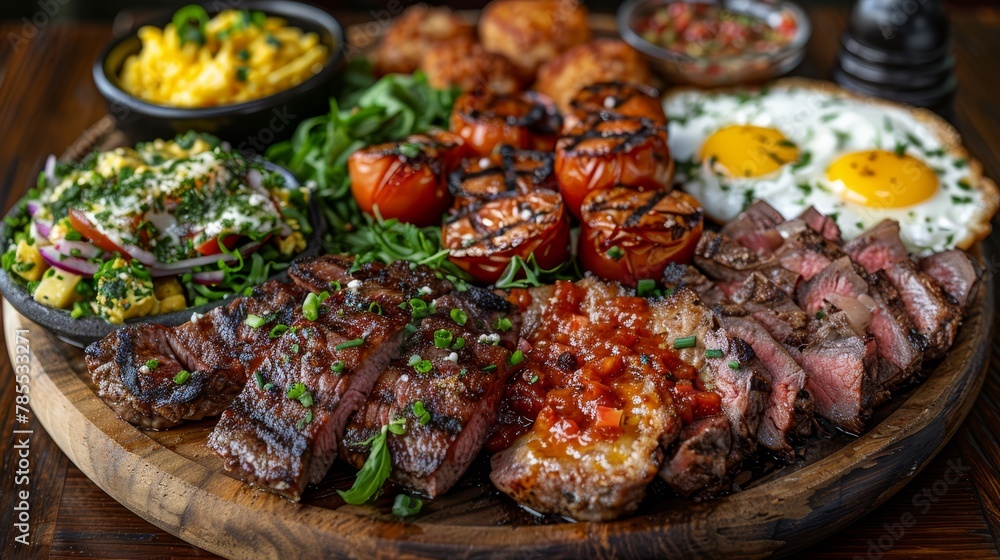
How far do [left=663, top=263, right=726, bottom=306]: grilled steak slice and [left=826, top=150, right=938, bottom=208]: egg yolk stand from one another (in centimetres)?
144

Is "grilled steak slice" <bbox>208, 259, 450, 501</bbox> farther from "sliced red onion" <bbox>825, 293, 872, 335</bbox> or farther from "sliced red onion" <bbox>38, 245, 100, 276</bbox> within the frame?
"sliced red onion" <bbox>825, 293, 872, 335</bbox>

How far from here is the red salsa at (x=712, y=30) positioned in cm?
709

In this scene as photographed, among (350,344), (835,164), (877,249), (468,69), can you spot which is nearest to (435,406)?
(350,344)

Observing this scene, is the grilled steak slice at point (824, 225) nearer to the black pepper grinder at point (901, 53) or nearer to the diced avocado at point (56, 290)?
the black pepper grinder at point (901, 53)

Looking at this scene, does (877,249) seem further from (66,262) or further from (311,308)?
(66,262)

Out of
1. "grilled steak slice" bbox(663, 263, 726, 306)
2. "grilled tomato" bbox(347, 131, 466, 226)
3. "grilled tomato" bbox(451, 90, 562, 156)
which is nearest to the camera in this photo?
"grilled steak slice" bbox(663, 263, 726, 306)

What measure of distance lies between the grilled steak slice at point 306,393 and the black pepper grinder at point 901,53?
4.85 metres

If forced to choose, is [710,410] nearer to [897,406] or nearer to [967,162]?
[897,406]

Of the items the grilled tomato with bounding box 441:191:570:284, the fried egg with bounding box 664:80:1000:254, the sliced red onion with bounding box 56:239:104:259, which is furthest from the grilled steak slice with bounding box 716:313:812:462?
the sliced red onion with bounding box 56:239:104:259

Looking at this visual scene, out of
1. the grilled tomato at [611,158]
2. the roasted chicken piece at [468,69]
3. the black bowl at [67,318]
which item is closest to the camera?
the black bowl at [67,318]

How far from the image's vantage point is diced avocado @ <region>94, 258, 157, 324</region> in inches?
173

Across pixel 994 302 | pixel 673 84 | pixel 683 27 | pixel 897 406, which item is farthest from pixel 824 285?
pixel 683 27

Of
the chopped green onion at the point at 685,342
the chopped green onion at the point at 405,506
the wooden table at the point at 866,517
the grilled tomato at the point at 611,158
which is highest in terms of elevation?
the grilled tomato at the point at 611,158

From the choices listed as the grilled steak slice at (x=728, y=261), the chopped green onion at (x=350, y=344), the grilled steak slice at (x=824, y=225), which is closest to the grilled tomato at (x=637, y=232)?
the grilled steak slice at (x=728, y=261)
